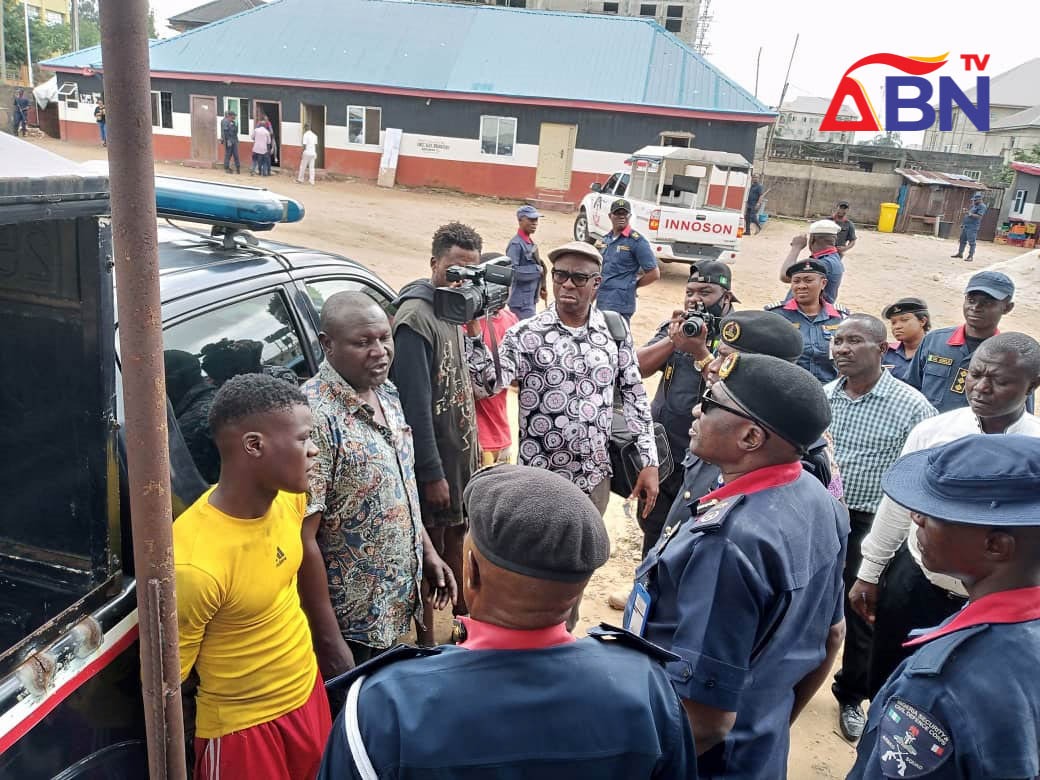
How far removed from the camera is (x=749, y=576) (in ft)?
5.59

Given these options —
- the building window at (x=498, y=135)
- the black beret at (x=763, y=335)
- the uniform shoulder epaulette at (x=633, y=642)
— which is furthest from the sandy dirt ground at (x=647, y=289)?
the uniform shoulder epaulette at (x=633, y=642)

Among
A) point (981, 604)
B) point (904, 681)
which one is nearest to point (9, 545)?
point (904, 681)

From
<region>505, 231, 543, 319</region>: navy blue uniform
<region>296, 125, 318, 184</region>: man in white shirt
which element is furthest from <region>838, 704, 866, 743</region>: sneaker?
<region>296, 125, 318, 184</region>: man in white shirt

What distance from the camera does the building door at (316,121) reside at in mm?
22484

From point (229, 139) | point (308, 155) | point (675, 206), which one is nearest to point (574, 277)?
point (675, 206)

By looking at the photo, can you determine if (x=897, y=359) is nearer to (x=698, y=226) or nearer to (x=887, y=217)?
(x=698, y=226)

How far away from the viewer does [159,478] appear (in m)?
1.31

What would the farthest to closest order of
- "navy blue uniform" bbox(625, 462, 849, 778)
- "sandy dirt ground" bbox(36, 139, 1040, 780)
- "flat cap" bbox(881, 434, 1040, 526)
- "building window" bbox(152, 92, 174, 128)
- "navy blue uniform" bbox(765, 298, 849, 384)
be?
"building window" bbox(152, 92, 174, 128) < "sandy dirt ground" bbox(36, 139, 1040, 780) < "navy blue uniform" bbox(765, 298, 849, 384) < "navy blue uniform" bbox(625, 462, 849, 778) < "flat cap" bbox(881, 434, 1040, 526)

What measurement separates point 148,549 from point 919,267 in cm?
2059

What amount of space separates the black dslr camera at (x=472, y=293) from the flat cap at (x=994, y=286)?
8.44ft

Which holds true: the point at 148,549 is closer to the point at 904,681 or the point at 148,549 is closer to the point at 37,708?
the point at 37,708

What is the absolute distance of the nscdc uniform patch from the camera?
1449 mm

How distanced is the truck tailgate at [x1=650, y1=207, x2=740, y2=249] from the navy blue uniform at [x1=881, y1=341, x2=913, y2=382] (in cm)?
884

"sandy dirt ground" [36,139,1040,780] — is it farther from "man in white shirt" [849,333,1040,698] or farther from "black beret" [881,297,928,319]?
"black beret" [881,297,928,319]
